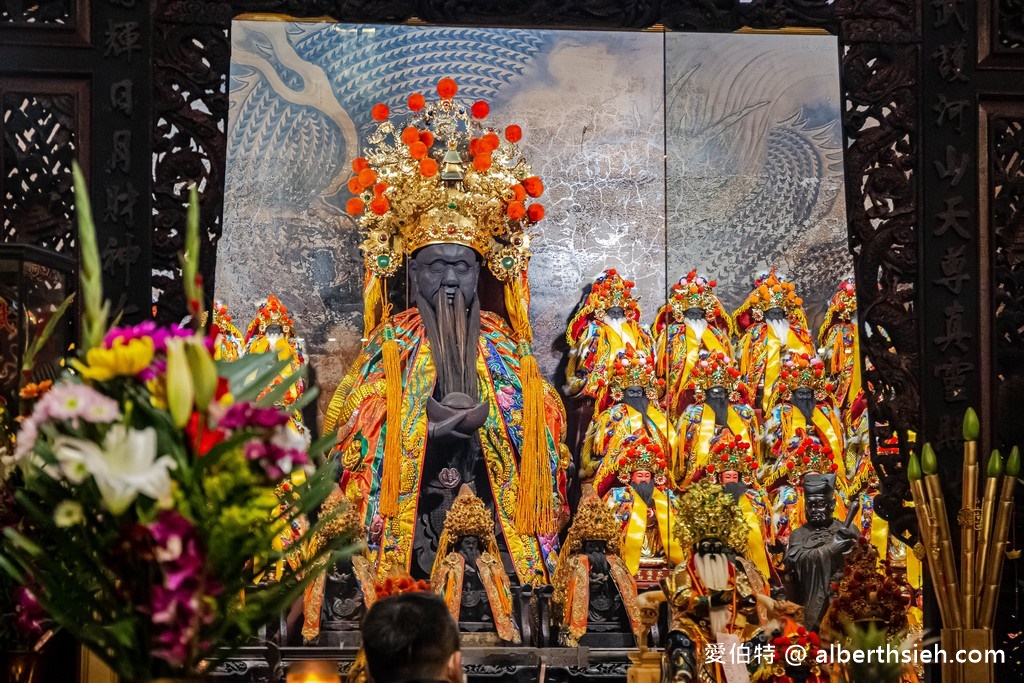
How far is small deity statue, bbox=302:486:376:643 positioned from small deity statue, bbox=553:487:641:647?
2.00ft

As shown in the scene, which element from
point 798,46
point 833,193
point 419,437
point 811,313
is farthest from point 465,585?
point 798,46

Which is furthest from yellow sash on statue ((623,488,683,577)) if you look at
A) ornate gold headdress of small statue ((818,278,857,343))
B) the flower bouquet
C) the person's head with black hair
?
the flower bouquet

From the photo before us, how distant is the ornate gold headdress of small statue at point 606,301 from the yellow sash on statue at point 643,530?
0.58m

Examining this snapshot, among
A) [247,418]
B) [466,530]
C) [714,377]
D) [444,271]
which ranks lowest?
[466,530]

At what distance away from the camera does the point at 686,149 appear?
16.1 feet

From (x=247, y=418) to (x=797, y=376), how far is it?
2.52m

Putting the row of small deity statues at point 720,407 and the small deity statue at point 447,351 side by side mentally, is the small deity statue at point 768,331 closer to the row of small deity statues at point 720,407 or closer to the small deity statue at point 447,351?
the row of small deity statues at point 720,407

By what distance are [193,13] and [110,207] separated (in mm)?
699

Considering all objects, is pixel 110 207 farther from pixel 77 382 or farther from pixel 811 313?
pixel 811 313

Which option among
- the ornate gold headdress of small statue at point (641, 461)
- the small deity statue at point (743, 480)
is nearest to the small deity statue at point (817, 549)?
the small deity statue at point (743, 480)

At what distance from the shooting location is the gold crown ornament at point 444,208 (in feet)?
15.6

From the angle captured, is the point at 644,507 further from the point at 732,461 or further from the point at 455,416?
the point at 455,416

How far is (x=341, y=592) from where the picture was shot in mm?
4641

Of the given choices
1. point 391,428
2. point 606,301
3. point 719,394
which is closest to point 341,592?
point 391,428
